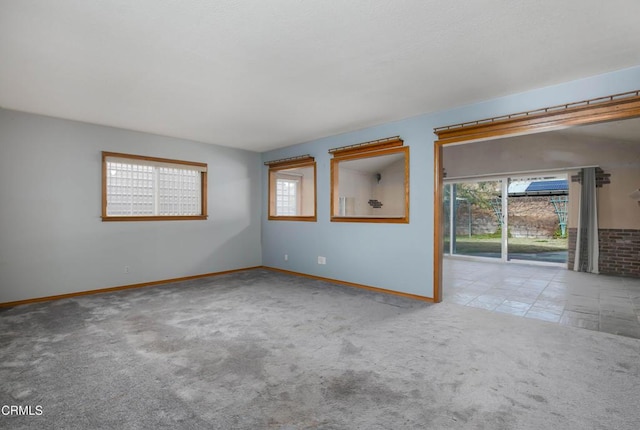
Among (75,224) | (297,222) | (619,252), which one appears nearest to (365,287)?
(297,222)

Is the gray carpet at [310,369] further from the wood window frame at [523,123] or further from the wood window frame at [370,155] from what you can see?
the wood window frame at [370,155]

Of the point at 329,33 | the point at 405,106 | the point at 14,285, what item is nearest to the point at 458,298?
the point at 405,106

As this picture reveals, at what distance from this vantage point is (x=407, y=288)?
4.12 meters

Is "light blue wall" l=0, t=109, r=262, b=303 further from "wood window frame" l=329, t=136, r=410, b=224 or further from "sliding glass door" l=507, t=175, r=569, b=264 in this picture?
"sliding glass door" l=507, t=175, r=569, b=264

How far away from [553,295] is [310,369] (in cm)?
380

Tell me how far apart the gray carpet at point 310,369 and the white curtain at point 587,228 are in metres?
3.87

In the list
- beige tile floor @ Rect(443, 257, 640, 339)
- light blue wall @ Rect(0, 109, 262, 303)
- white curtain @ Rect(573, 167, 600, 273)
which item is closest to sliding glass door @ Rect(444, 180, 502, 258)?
white curtain @ Rect(573, 167, 600, 273)

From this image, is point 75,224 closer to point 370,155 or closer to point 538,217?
point 370,155

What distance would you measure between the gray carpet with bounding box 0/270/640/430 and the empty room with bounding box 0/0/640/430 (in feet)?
0.06

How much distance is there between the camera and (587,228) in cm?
589

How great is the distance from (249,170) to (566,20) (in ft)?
16.8

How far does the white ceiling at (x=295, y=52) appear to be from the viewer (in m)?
1.91

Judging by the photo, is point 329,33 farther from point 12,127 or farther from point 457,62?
point 12,127

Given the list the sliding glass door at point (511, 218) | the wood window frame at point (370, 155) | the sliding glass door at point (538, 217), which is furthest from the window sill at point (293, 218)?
the sliding glass door at point (538, 217)
